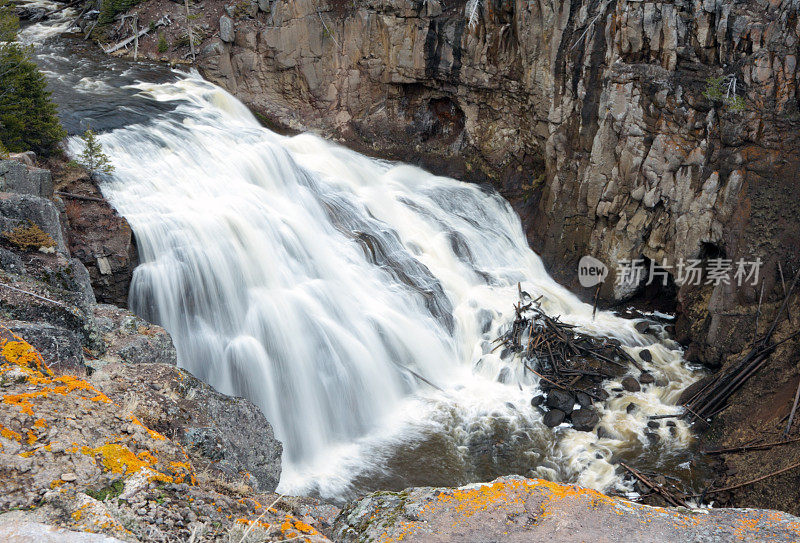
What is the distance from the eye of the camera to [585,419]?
411 inches

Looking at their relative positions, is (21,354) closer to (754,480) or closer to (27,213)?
(27,213)

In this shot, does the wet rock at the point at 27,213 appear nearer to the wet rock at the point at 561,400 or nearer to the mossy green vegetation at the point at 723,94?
the wet rock at the point at 561,400

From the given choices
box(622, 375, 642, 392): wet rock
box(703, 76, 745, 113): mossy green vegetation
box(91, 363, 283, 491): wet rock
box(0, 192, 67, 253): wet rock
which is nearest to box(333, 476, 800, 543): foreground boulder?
box(91, 363, 283, 491): wet rock

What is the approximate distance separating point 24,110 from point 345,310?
282 inches

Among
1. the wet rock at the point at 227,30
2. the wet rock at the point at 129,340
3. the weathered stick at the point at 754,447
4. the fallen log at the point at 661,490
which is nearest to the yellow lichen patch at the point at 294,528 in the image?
the wet rock at the point at 129,340

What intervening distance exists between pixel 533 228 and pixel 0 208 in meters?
11.8

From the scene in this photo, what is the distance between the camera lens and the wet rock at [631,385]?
1123 centimetres

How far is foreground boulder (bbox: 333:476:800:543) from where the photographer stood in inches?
157

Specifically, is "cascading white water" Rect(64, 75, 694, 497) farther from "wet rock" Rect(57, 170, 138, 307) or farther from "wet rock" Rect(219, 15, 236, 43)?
"wet rock" Rect(219, 15, 236, 43)

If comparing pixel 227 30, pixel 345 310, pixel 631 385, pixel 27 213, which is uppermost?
pixel 227 30

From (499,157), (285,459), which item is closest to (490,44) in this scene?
(499,157)

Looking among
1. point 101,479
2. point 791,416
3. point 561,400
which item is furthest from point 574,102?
point 101,479

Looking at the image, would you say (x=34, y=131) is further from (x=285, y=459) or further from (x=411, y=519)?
(x=411, y=519)

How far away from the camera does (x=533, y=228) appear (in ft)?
50.7
